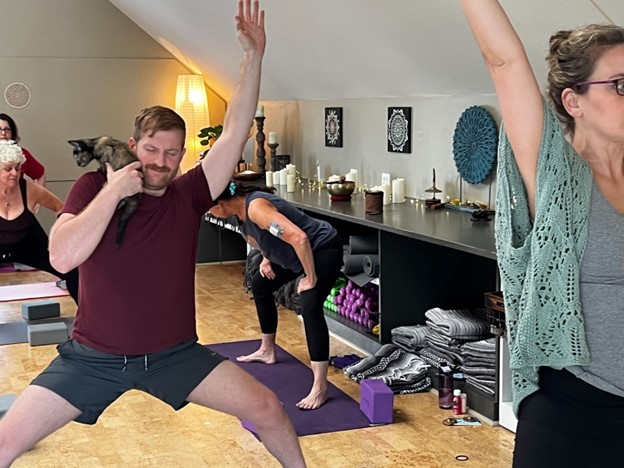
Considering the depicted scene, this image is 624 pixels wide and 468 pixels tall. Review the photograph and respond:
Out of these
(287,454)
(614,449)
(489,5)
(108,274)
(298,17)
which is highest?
(298,17)

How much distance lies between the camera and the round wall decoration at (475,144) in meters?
4.90

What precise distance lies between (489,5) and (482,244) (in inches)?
92.5

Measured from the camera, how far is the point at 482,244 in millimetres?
3840

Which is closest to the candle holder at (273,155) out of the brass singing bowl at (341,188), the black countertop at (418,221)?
the black countertop at (418,221)

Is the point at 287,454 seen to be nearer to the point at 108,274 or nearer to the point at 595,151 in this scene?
the point at 108,274

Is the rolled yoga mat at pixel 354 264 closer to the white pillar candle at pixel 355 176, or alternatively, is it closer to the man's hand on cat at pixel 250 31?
the white pillar candle at pixel 355 176

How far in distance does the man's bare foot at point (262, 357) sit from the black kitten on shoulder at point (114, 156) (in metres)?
2.38

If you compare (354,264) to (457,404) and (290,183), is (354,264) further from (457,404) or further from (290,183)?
(290,183)

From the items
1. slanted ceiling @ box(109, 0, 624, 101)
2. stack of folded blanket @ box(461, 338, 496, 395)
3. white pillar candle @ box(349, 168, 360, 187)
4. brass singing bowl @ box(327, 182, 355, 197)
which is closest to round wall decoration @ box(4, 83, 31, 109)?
slanted ceiling @ box(109, 0, 624, 101)

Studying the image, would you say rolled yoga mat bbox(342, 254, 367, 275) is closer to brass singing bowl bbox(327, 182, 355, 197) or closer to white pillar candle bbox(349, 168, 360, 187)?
brass singing bowl bbox(327, 182, 355, 197)

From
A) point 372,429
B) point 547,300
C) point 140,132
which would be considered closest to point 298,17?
point 372,429

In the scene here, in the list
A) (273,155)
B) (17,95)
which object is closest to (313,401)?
(273,155)

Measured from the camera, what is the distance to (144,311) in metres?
2.54

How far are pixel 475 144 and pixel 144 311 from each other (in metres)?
2.94
